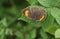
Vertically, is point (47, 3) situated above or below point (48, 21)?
above

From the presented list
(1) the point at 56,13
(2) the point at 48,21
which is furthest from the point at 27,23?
(1) the point at 56,13

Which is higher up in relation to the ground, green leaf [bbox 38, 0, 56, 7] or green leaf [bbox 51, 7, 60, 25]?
green leaf [bbox 38, 0, 56, 7]

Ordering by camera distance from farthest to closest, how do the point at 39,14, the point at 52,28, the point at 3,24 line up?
the point at 3,24 → the point at 52,28 → the point at 39,14

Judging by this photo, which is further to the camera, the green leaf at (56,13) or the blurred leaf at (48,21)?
the blurred leaf at (48,21)

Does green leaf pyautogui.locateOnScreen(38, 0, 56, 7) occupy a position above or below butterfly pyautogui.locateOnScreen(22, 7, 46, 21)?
above

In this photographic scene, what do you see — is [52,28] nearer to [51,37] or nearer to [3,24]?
[51,37]

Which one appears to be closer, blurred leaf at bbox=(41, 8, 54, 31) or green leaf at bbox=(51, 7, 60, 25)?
green leaf at bbox=(51, 7, 60, 25)

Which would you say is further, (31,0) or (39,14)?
(31,0)

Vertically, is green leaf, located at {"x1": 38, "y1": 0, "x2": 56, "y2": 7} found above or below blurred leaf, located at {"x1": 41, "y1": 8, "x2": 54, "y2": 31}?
above

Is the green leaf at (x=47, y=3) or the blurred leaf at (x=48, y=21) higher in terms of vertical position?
the green leaf at (x=47, y=3)

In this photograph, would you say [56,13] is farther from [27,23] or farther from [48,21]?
[27,23]

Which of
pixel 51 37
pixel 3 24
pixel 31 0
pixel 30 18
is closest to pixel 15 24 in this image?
pixel 3 24
